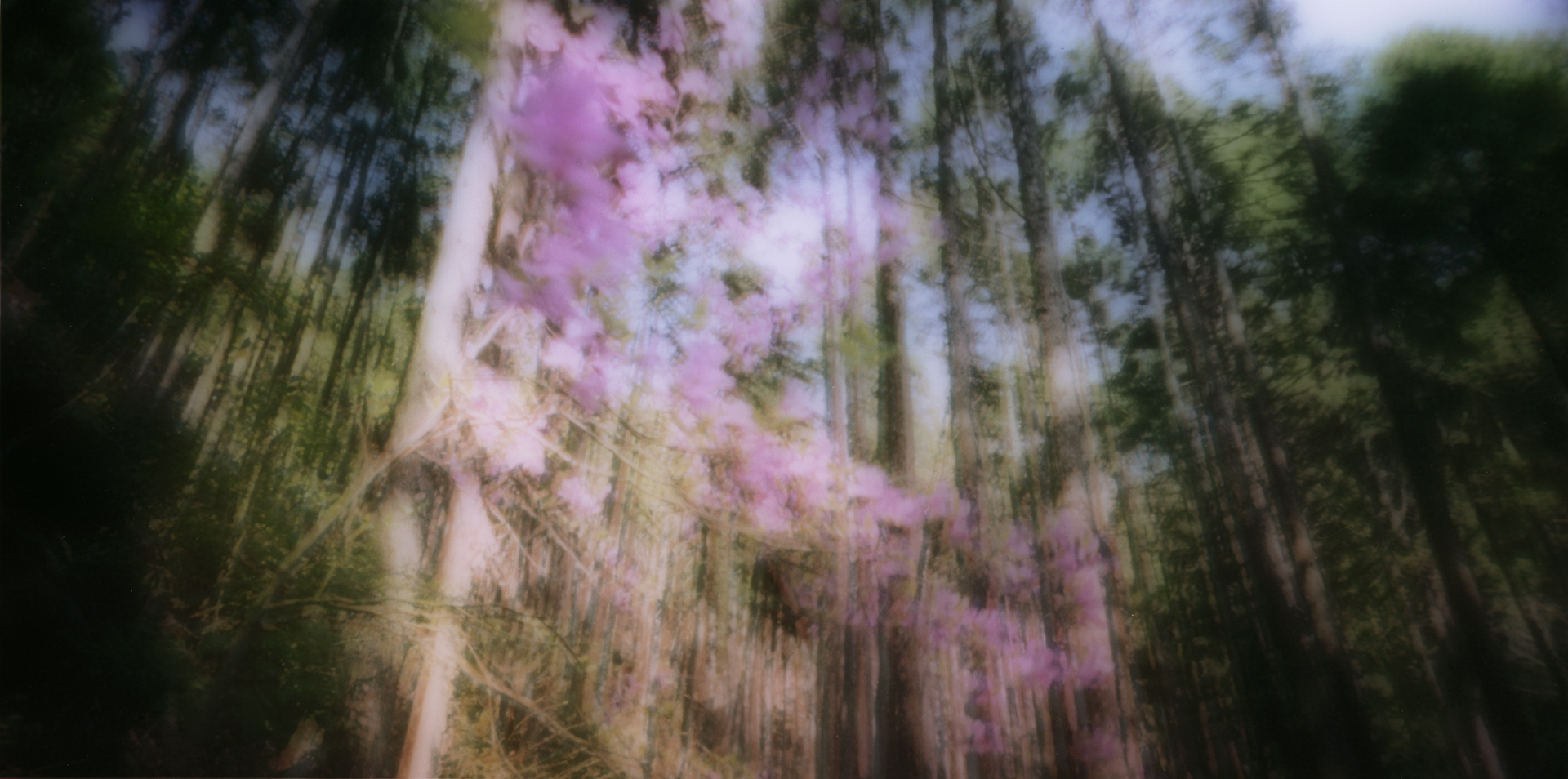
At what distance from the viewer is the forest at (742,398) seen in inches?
71.9

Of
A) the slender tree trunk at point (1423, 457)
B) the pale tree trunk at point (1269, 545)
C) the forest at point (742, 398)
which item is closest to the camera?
the forest at point (742, 398)

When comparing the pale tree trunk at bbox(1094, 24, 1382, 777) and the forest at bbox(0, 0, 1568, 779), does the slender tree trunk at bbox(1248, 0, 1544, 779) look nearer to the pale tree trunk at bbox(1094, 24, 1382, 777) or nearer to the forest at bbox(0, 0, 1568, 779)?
the forest at bbox(0, 0, 1568, 779)

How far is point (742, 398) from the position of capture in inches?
101

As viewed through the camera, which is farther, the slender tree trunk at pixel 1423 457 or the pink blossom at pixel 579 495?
the slender tree trunk at pixel 1423 457

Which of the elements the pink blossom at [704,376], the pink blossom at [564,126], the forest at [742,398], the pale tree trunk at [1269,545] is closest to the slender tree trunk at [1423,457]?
the forest at [742,398]

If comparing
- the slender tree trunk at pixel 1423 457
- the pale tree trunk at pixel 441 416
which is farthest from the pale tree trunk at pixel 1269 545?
the pale tree trunk at pixel 441 416

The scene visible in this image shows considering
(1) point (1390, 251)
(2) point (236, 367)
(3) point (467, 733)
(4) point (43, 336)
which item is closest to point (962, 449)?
(3) point (467, 733)

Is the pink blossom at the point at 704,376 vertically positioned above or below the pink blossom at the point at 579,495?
above

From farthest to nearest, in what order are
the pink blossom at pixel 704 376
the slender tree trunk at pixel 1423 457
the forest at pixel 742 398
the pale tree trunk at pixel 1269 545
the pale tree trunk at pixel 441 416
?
the slender tree trunk at pixel 1423 457, the pale tree trunk at pixel 1269 545, the pink blossom at pixel 704 376, the forest at pixel 742 398, the pale tree trunk at pixel 441 416

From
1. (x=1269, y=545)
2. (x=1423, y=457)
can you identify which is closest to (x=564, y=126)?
(x=1269, y=545)

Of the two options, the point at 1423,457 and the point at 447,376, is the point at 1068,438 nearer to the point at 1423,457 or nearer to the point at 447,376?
the point at 447,376

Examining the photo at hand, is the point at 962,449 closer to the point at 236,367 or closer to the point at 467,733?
→ the point at 467,733

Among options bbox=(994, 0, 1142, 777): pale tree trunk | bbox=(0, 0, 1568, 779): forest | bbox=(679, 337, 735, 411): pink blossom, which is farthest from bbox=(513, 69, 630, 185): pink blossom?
bbox=(994, 0, 1142, 777): pale tree trunk

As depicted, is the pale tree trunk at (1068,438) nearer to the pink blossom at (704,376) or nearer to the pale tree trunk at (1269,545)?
the pale tree trunk at (1269,545)
